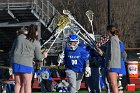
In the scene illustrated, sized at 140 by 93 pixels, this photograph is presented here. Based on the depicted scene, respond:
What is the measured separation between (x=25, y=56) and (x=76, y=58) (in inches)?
64.4

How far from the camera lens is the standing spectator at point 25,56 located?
11.6 meters

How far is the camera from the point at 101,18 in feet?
148

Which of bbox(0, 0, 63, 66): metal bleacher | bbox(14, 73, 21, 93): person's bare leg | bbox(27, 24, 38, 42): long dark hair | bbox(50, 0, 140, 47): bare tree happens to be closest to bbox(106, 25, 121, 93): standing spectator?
bbox(27, 24, 38, 42): long dark hair

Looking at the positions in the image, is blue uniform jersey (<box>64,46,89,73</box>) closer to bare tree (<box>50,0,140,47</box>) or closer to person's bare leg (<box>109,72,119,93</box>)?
person's bare leg (<box>109,72,119,93</box>)

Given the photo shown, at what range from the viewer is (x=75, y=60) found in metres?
12.8

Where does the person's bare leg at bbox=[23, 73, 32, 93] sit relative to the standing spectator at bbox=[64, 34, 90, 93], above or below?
below

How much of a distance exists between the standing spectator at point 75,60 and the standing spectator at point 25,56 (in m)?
1.26

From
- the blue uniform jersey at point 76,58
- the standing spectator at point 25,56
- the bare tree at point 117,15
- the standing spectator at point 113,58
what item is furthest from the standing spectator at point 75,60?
the bare tree at point 117,15

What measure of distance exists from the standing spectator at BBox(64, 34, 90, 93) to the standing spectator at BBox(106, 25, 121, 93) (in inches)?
32.8

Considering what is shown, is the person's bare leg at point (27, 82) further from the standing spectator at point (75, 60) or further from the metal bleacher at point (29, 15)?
the metal bleacher at point (29, 15)

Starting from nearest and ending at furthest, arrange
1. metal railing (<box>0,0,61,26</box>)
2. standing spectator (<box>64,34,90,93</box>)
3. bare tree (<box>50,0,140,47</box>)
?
standing spectator (<box>64,34,90,93</box>) < metal railing (<box>0,0,61,26</box>) < bare tree (<box>50,0,140,47</box>)

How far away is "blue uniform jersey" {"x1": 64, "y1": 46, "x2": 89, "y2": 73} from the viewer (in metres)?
12.8

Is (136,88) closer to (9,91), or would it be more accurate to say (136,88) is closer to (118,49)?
(9,91)

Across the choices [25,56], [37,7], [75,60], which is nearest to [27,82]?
[25,56]
